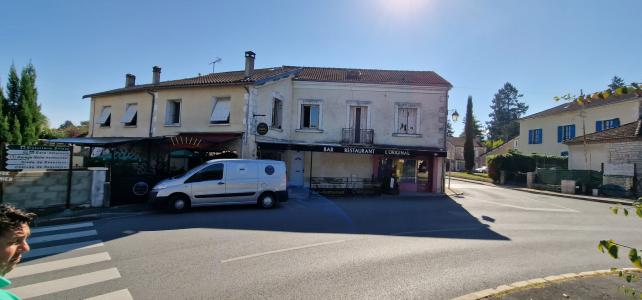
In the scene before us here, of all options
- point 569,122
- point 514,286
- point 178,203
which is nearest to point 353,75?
point 178,203

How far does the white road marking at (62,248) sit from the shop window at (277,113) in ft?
39.4

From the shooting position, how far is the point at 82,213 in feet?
34.9

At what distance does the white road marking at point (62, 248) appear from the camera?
6.40 meters

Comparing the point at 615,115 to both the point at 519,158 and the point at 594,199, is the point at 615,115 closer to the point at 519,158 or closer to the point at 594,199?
the point at 519,158

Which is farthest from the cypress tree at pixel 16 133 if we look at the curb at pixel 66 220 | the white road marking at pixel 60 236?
the white road marking at pixel 60 236

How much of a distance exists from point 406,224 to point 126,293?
7470 millimetres

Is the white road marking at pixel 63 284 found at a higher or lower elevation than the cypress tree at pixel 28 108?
lower

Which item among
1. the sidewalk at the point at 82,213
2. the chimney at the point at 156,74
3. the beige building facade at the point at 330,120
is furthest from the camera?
the chimney at the point at 156,74

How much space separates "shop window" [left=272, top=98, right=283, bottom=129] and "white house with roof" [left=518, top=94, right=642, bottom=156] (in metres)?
20.3

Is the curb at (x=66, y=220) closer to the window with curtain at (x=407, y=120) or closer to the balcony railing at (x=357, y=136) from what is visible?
the balcony railing at (x=357, y=136)

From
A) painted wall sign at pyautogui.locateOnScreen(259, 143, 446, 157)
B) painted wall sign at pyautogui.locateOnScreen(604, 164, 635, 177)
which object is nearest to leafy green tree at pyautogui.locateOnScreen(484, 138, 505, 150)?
painted wall sign at pyautogui.locateOnScreen(604, 164, 635, 177)

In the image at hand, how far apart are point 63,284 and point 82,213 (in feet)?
22.2

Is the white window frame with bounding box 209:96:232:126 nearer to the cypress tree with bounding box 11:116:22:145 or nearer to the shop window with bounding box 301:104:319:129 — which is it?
the shop window with bounding box 301:104:319:129

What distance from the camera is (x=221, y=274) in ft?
17.8
